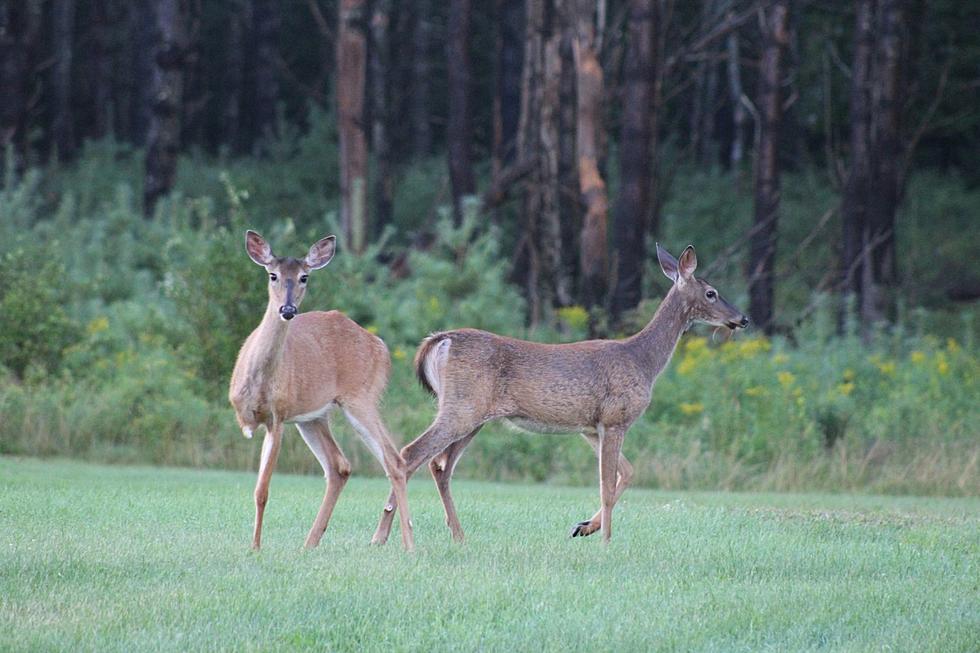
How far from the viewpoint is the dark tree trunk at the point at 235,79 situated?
44281 mm

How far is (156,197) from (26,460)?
449 inches

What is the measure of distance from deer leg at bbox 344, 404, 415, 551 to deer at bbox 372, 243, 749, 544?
0.07 metres

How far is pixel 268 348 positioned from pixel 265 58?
29.9 metres

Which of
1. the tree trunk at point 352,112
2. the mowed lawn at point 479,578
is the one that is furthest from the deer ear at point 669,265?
the tree trunk at point 352,112

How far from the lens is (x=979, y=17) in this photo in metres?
35.9

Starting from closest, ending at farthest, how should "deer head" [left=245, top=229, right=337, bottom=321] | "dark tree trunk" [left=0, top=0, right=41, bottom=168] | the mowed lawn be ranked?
1. the mowed lawn
2. "deer head" [left=245, top=229, right=337, bottom=321]
3. "dark tree trunk" [left=0, top=0, right=41, bottom=168]

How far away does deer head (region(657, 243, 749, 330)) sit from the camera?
10.8m

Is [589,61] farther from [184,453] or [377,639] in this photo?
[377,639]

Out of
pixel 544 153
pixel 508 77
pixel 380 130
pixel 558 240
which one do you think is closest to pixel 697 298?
pixel 558 240

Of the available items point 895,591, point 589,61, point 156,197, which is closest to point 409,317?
point 589,61

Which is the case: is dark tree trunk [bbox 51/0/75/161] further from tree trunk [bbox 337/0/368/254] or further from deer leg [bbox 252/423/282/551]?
deer leg [bbox 252/423/282/551]

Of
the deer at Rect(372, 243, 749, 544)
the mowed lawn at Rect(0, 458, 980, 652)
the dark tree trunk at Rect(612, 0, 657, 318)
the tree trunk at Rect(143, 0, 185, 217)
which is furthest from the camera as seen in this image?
the tree trunk at Rect(143, 0, 185, 217)

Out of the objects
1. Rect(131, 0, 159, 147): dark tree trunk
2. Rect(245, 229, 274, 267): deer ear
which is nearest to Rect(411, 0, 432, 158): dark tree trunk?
Rect(131, 0, 159, 147): dark tree trunk

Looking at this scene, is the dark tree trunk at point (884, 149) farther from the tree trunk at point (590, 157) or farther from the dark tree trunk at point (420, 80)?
the dark tree trunk at point (420, 80)
